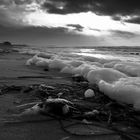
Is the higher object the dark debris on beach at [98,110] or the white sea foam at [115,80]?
the white sea foam at [115,80]

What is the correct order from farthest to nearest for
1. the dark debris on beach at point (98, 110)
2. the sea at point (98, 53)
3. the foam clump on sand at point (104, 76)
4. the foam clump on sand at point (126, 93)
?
the sea at point (98, 53)
the foam clump on sand at point (104, 76)
the foam clump on sand at point (126, 93)
the dark debris on beach at point (98, 110)

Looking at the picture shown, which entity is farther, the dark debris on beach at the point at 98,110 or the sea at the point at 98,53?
the sea at the point at 98,53

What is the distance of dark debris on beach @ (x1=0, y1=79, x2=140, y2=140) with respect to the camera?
6.81ft

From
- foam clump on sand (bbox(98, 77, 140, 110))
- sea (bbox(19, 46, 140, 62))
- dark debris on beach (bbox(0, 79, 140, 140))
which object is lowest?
dark debris on beach (bbox(0, 79, 140, 140))

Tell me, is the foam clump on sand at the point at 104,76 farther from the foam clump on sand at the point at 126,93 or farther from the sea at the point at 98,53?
the sea at the point at 98,53

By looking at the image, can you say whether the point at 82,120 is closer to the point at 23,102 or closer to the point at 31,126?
the point at 31,126

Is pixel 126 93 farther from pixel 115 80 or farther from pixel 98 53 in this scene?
pixel 98 53

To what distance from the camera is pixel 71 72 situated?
548 centimetres

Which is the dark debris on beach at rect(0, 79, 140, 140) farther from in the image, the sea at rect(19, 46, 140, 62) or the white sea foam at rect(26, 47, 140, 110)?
the sea at rect(19, 46, 140, 62)

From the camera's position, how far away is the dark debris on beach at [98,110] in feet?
6.81

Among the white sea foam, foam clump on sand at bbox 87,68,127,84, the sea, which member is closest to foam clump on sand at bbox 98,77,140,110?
the white sea foam

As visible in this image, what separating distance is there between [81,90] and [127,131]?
1.59m

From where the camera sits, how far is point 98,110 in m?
2.53

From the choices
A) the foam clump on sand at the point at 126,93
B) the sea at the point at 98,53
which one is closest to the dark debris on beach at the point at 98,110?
the foam clump on sand at the point at 126,93
